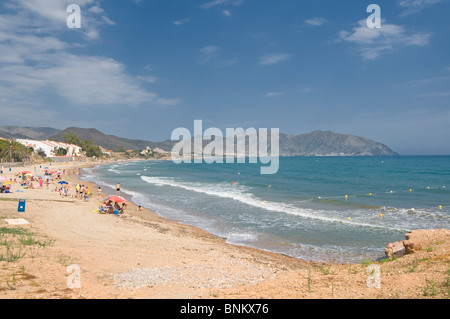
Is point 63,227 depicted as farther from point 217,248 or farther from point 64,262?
point 217,248

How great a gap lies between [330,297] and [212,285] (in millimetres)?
2947

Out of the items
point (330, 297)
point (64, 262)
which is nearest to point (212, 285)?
point (330, 297)

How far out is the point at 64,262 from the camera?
8930 millimetres

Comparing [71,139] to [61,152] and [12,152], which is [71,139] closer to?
[61,152]

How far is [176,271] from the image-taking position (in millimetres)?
9031

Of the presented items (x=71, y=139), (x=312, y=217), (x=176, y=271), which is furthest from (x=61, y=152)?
(x=176, y=271)

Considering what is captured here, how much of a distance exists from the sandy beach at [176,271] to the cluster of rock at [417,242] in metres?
0.29

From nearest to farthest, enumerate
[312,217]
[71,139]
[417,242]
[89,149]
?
[417,242] → [312,217] → [71,139] → [89,149]

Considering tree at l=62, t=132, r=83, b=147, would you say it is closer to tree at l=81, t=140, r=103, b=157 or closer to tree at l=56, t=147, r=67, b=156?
tree at l=81, t=140, r=103, b=157

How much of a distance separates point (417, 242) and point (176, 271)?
27.8 feet

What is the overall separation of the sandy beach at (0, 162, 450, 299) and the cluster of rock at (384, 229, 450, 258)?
11.4 inches

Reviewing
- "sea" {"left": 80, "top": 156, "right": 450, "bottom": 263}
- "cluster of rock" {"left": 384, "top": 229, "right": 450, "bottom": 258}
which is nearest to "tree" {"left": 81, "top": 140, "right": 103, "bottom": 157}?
"sea" {"left": 80, "top": 156, "right": 450, "bottom": 263}
